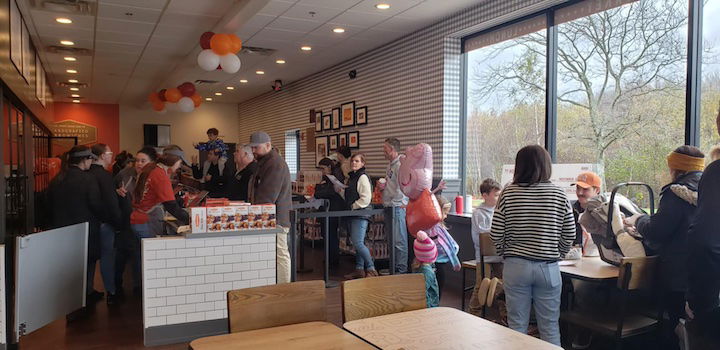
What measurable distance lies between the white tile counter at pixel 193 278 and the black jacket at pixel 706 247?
9.97ft

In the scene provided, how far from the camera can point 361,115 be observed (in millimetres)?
8641

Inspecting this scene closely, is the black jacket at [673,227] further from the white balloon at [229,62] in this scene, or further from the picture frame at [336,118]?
the picture frame at [336,118]

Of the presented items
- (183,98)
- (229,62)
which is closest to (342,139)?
(229,62)

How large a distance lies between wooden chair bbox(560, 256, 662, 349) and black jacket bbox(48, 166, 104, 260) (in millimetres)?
4127

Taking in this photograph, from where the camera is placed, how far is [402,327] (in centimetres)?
217

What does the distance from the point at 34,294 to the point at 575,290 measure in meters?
3.88

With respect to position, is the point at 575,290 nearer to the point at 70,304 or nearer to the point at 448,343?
the point at 448,343

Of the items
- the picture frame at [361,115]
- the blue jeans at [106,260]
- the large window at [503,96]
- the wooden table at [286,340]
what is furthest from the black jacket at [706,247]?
the picture frame at [361,115]

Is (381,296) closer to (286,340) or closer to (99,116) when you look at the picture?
(286,340)

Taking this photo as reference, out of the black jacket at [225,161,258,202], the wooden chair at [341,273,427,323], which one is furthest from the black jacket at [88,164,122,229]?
the wooden chair at [341,273,427,323]

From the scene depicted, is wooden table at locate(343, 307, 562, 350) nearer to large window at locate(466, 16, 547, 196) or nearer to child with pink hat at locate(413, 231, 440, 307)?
child with pink hat at locate(413, 231, 440, 307)

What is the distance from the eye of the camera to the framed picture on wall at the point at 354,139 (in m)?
8.77

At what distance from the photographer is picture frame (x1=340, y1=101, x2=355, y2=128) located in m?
8.90

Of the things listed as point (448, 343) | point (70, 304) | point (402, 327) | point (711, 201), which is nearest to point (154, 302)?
point (70, 304)
